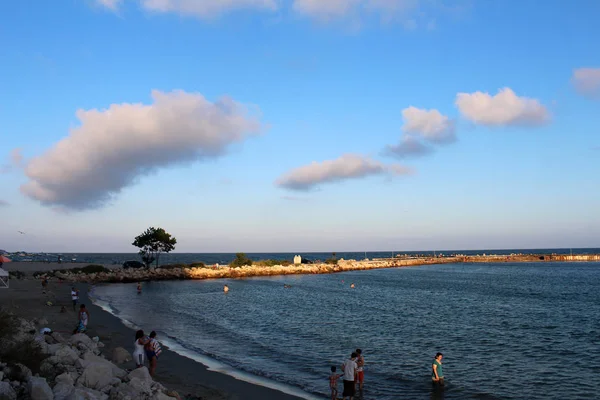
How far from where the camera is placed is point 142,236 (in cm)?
8256

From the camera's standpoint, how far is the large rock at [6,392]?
28.6ft

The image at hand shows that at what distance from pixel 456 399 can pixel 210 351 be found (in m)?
12.8

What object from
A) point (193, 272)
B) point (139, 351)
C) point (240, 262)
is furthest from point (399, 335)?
point (240, 262)

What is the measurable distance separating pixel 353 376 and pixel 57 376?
9.07 metres

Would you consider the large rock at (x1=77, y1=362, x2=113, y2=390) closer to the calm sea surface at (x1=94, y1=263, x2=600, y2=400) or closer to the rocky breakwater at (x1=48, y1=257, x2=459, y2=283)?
the calm sea surface at (x1=94, y1=263, x2=600, y2=400)

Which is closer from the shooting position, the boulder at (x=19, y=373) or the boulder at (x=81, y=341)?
the boulder at (x=19, y=373)

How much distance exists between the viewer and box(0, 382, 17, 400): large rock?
871 cm

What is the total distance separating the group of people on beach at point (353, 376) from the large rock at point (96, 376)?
7.33 meters

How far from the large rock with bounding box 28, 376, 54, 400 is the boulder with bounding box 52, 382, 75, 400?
22cm

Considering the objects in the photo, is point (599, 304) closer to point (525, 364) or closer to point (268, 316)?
point (525, 364)

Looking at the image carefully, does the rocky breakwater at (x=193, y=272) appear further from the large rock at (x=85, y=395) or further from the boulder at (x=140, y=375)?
the large rock at (x=85, y=395)

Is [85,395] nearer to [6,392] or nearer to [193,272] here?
[6,392]

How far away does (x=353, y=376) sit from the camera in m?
15.5

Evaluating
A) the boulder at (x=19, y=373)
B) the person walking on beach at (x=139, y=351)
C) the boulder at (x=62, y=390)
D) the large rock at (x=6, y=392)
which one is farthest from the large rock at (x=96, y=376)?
the person walking on beach at (x=139, y=351)
